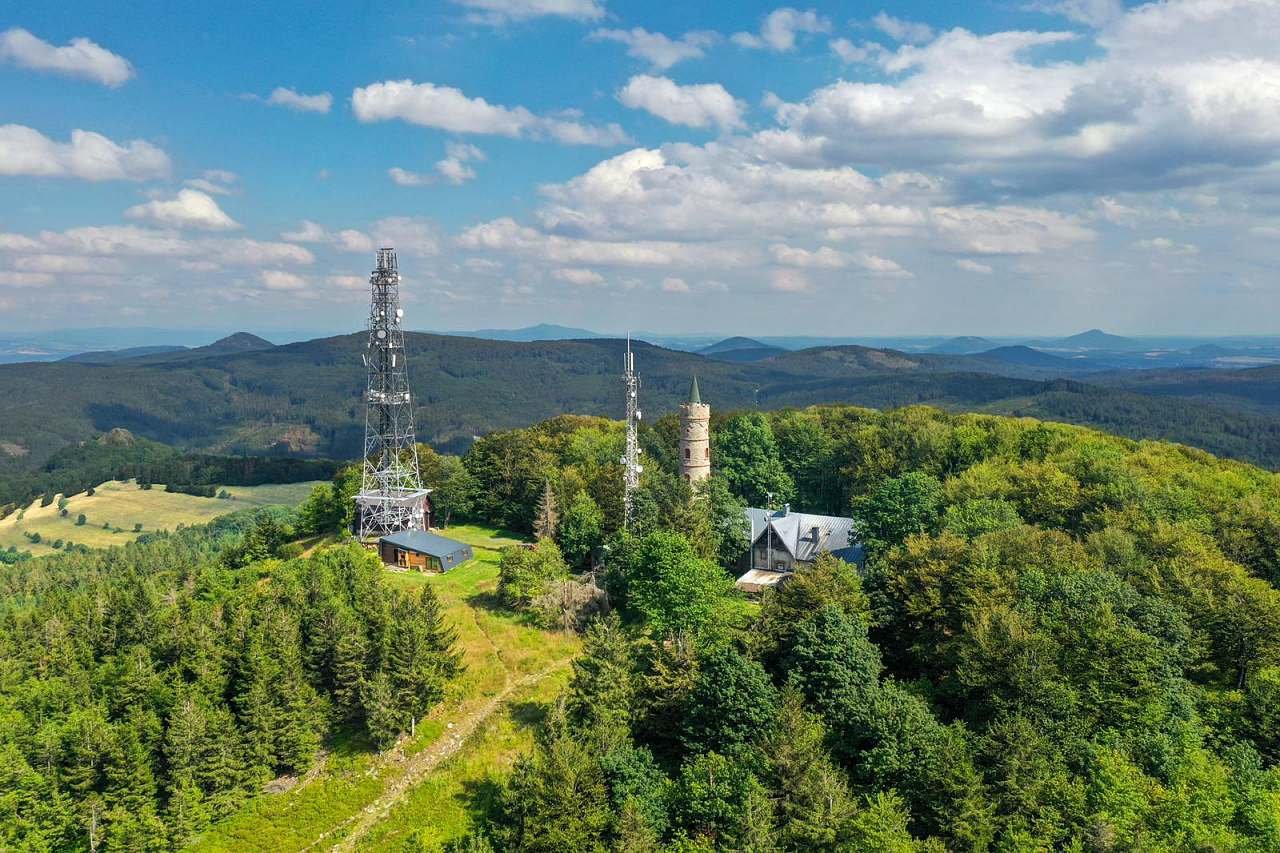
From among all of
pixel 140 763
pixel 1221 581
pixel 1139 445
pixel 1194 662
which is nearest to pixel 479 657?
pixel 140 763

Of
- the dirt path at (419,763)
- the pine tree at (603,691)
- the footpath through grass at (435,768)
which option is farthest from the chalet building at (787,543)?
the pine tree at (603,691)

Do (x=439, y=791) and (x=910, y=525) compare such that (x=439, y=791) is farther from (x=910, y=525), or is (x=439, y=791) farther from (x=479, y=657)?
(x=910, y=525)

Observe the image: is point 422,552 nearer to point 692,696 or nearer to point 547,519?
point 547,519

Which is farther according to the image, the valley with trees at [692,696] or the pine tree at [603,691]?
the pine tree at [603,691]

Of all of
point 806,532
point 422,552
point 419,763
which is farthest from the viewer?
point 806,532

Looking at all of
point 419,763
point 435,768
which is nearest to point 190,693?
point 419,763

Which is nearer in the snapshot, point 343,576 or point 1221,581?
point 1221,581

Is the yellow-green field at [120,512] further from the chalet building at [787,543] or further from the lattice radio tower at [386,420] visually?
the chalet building at [787,543]
